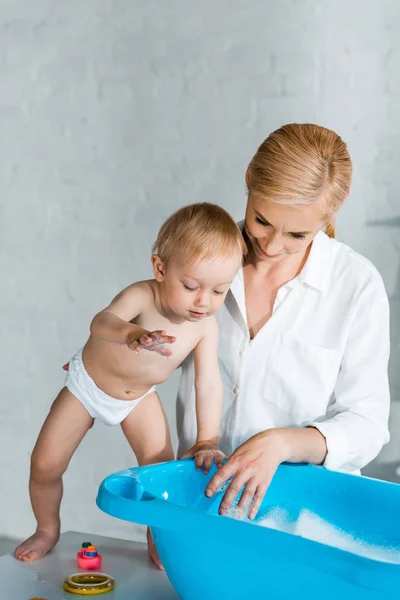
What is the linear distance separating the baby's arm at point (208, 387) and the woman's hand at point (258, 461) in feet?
0.59

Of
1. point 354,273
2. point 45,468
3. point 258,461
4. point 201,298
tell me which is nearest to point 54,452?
point 45,468

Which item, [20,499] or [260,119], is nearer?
[260,119]

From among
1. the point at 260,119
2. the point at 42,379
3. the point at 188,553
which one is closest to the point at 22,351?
the point at 42,379

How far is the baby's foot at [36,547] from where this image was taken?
137 cm

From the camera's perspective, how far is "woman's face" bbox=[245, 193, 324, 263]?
1513mm

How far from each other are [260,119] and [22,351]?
126cm

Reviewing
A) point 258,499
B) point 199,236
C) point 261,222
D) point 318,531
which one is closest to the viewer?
point 258,499

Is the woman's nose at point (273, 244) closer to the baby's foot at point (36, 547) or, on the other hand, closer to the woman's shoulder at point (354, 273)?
the woman's shoulder at point (354, 273)

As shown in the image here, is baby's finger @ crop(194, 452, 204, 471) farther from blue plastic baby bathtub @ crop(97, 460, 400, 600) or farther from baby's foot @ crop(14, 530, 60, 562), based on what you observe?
baby's foot @ crop(14, 530, 60, 562)

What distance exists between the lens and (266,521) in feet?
4.34

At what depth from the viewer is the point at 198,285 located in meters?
1.47

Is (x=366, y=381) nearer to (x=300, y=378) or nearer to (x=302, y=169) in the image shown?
(x=300, y=378)

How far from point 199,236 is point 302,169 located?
232 mm

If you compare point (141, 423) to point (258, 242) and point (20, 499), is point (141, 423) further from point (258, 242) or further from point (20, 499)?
point (20, 499)
